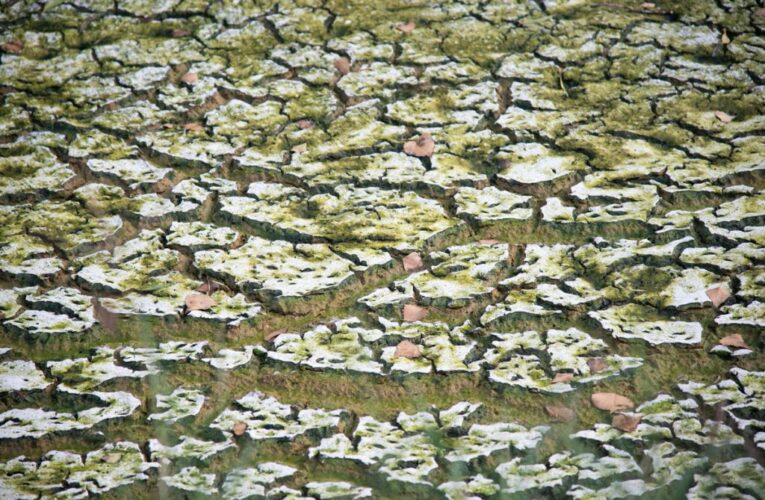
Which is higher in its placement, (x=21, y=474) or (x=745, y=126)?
(x=745, y=126)

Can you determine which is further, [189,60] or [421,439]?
[189,60]

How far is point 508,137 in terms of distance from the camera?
3316 millimetres

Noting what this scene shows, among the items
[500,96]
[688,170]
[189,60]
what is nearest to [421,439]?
[688,170]

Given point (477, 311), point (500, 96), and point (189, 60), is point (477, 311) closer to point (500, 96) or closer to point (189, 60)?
point (500, 96)

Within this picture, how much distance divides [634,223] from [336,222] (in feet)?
2.94

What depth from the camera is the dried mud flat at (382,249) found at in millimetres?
2143

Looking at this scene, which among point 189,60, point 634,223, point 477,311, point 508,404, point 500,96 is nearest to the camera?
point 508,404

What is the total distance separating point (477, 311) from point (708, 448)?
0.73 m

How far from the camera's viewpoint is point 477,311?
259 centimetres

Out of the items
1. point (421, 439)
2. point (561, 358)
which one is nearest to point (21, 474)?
point (421, 439)

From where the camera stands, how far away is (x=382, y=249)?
9.32 ft

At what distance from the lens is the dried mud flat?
214 cm

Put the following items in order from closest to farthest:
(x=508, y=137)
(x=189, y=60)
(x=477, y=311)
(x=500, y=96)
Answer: (x=477, y=311) → (x=508, y=137) → (x=500, y=96) → (x=189, y=60)

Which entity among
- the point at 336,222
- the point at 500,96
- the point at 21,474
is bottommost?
the point at 21,474
